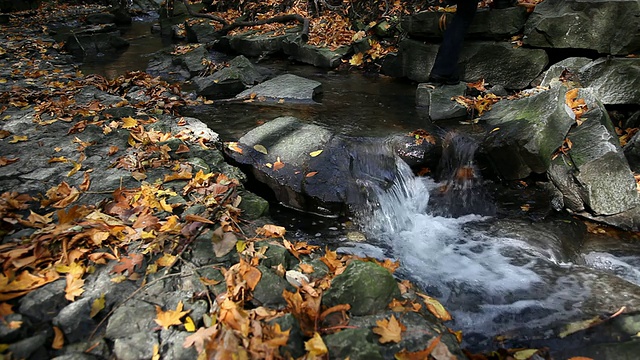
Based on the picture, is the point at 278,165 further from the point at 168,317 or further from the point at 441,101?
the point at 441,101

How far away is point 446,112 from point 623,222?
2.43 m

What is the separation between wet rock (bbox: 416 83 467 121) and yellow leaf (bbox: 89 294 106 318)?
4.63m

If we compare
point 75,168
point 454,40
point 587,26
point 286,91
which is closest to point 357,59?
point 286,91

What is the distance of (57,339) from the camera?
6.72ft

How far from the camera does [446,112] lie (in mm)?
5516

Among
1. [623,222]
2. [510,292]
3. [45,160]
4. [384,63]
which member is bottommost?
[510,292]

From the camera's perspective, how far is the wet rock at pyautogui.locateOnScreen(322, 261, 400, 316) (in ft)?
7.63

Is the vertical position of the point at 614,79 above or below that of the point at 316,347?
above

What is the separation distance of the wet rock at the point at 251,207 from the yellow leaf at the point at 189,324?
4.00 feet

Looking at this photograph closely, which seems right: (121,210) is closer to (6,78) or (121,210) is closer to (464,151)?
(464,151)

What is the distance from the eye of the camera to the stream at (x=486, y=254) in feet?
10.1

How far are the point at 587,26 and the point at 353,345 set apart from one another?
568 cm

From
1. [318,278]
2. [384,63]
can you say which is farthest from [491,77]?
[318,278]

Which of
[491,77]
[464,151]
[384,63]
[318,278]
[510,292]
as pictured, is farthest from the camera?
[384,63]
